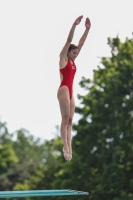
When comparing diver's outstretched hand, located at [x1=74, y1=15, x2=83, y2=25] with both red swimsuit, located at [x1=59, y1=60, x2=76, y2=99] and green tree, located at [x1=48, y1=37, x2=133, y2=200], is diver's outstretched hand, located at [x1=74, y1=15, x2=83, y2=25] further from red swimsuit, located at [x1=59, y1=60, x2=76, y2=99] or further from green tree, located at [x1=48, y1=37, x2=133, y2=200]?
green tree, located at [x1=48, y1=37, x2=133, y2=200]

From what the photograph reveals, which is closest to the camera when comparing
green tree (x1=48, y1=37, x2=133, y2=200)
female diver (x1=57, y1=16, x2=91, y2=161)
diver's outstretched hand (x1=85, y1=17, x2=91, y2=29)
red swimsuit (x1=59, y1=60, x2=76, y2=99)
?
female diver (x1=57, y1=16, x2=91, y2=161)

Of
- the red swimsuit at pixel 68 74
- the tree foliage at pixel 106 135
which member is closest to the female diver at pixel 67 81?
the red swimsuit at pixel 68 74

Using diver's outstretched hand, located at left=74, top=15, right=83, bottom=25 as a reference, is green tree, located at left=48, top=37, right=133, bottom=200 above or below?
above

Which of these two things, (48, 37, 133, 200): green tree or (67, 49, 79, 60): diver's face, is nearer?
(67, 49, 79, 60): diver's face

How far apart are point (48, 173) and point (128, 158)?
12.9 m

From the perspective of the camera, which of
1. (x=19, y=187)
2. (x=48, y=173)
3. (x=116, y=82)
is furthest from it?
(x=19, y=187)

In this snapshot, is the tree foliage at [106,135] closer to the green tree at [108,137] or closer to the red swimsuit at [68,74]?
the green tree at [108,137]

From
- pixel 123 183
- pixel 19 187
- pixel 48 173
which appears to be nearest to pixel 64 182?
pixel 123 183

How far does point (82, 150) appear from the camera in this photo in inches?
1475

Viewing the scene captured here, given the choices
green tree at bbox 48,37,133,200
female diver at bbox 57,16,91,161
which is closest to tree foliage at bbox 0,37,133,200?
green tree at bbox 48,37,133,200

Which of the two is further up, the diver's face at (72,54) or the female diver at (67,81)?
the diver's face at (72,54)

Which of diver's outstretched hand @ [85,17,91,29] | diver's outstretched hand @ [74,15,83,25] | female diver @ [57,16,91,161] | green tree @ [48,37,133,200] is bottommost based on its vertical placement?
female diver @ [57,16,91,161]

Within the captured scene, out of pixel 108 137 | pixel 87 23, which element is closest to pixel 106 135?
pixel 108 137

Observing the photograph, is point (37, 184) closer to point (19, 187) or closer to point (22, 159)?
point (19, 187)
